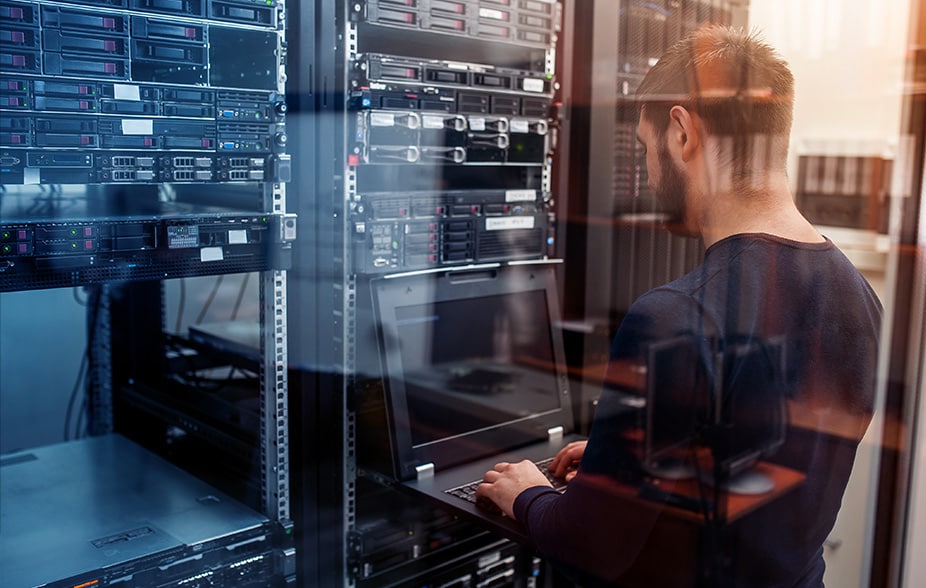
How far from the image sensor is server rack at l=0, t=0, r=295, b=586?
1259 millimetres

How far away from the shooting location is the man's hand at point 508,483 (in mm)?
1383

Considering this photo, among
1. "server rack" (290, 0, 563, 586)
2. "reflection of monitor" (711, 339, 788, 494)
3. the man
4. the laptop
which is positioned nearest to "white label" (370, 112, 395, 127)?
"server rack" (290, 0, 563, 586)

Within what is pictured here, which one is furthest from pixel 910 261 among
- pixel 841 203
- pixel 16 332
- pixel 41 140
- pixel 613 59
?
pixel 16 332

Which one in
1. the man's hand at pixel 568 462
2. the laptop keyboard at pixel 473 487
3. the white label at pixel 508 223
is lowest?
the laptop keyboard at pixel 473 487

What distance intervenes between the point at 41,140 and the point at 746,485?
108cm

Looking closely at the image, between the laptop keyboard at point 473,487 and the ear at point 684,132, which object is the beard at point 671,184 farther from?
the laptop keyboard at point 473,487

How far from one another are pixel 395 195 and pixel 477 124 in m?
0.25

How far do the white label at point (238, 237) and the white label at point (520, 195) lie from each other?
0.60m

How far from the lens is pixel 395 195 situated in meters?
1.63

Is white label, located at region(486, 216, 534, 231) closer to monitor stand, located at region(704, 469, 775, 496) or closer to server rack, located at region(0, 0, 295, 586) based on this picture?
server rack, located at region(0, 0, 295, 586)

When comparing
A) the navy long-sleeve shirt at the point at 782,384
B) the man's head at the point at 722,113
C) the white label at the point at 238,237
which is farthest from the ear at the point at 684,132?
the white label at the point at 238,237

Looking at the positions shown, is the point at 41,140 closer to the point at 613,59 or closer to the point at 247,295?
the point at 247,295

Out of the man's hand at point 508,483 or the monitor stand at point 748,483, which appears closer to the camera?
the monitor stand at point 748,483

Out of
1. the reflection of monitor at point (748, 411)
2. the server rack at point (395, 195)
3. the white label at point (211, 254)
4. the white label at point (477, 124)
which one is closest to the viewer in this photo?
the reflection of monitor at point (748, 411)
